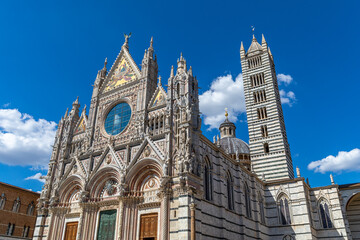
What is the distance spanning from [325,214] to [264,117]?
527 inches

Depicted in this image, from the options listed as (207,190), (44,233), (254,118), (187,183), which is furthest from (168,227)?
(254,118)

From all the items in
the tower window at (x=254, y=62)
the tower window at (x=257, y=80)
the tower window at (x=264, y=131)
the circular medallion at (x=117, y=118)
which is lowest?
the circular medallion at (x=117, y=118)

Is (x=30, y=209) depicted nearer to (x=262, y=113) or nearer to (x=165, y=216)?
(x=165, y=216)

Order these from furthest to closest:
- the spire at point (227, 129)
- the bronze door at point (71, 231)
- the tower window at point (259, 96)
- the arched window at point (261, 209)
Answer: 1. the spire at point (227, 129)
2. the tower window at point (259, 96)
3. the arched window at point (261, 209)
4. the bronze door at point (71, 231)

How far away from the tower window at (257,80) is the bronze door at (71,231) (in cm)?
2863

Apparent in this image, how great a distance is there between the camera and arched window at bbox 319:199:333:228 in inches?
1163

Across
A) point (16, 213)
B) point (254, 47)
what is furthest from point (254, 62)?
point (16, 213)

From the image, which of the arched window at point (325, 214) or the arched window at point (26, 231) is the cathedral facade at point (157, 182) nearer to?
the arched window at point (325, 214)

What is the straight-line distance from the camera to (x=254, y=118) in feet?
126

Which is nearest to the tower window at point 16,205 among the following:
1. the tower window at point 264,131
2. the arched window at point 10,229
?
the arched window at point 10,229

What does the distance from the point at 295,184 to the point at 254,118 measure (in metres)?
11.3

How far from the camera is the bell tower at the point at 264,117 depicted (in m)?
34.8

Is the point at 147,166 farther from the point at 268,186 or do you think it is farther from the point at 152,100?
the point at 268,186

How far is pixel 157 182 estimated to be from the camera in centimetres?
2030
